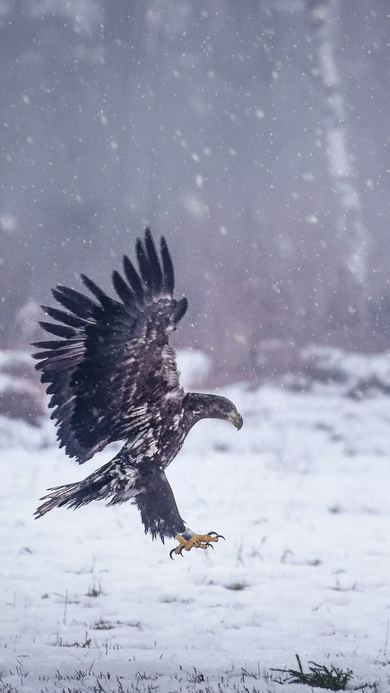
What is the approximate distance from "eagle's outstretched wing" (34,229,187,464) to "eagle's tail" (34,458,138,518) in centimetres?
16

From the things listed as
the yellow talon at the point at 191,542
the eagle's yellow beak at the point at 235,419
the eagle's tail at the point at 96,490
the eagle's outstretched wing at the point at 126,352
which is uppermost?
the eagle's outstretched wing at the point at 126,352

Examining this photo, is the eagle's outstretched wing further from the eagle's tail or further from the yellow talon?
the yellow talon

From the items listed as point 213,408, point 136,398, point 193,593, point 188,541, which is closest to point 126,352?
point 136,398

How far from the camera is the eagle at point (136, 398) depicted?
10.4 feet

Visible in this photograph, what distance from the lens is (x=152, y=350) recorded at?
3609 mm

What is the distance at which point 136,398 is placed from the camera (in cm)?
343

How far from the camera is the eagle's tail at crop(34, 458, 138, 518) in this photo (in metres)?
3.31

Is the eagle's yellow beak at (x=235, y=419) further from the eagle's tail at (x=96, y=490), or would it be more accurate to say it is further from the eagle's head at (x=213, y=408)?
the eagle's tail at (x=96, y=490)

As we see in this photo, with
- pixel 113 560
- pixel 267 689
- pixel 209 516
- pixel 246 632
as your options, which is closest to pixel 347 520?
pixel 209 516

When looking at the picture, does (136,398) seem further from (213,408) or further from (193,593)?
(193,593)

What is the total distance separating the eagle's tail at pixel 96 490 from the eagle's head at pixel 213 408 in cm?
42

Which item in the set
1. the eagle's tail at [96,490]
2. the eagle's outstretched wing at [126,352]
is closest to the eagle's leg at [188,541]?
the eagle's tail at [96,490]

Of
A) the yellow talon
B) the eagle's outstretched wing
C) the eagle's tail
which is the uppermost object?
the eagle's outstretched wing

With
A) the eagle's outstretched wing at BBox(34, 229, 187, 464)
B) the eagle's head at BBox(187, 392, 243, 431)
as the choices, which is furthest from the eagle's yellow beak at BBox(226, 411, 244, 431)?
the eagle's outstretched wing at BBox(34, 229, 187, 464)
